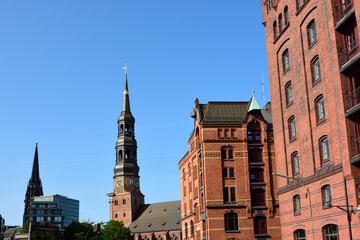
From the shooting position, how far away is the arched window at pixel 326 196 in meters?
31.5

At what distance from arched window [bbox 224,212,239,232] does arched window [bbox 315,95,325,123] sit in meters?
26.3

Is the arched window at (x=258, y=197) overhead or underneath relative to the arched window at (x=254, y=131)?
underneath

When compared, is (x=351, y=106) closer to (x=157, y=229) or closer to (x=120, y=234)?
(x=120, y=234)

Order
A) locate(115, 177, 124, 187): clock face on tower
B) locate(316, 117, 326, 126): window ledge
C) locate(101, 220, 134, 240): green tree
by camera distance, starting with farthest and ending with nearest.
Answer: locate(115, 177, 124, 187): clock face on tower
locate(101, 220, 134, 240): green tree
locate(316, 117, 326, 126): window ledge

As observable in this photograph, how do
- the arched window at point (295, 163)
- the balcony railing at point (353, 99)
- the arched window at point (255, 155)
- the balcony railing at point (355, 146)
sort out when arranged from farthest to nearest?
the arched window at point (255, 155) < the arched window at point (295, 163) < the balcony railing at point (353, 99) < the balcony railing at point (355, 146)

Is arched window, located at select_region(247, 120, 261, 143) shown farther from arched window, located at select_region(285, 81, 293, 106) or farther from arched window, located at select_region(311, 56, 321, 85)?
arched window, located at select_region(311, 56, 321, 85)

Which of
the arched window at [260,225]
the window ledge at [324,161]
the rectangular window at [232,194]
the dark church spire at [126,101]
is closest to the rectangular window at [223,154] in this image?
the rectangular window at [232,194]

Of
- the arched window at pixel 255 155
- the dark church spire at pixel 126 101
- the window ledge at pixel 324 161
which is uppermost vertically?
the dark church spire at pixel 126 101

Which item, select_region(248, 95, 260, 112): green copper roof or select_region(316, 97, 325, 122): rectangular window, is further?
select_region(248, 95, 260, 112): green copper roof

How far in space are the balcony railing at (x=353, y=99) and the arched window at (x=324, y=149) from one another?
12.8ft

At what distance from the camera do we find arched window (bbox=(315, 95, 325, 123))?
3316cm

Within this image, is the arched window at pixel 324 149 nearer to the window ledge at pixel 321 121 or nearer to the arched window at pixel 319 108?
the window ledge at pixel 321 121

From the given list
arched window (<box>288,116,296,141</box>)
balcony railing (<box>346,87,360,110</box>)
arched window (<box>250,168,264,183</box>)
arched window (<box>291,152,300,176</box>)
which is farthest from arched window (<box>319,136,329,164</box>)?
arched window (<box>250,168,264,183</box>)

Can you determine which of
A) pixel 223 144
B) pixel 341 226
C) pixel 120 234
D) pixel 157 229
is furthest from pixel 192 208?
pixel 157 229
